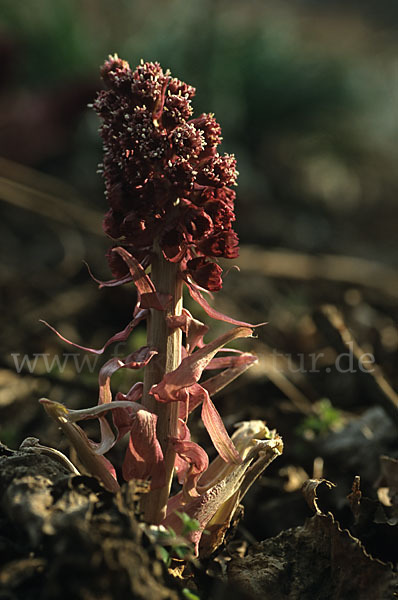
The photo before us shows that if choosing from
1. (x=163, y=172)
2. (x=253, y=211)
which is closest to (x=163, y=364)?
(x=163, y=172)

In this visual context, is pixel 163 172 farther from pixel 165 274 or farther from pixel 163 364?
pixel 163 364

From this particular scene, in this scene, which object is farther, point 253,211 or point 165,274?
point 253,211

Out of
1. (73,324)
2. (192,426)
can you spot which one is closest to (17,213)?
(73,324)

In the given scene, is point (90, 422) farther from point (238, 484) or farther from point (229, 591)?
point (229, 591)

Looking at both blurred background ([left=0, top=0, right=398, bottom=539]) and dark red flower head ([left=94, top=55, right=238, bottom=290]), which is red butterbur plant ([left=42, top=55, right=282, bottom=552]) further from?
blurred background ([left=0, top=0, right=398, bottom=539])

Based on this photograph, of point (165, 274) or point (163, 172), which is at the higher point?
point (163, 172)

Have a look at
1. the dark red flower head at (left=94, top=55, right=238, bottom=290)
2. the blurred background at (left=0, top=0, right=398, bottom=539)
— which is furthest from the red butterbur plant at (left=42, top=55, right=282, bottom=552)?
the blurred background at (left=0, top=0, right=398, bottom=539)

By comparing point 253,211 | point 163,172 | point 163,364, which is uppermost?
point 253,211

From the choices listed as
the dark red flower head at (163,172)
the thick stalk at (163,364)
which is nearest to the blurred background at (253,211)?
the thick stalk at (163,364)
